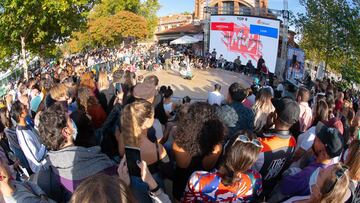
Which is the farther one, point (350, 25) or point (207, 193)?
point (350, 25)

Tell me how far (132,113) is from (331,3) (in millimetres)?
13719

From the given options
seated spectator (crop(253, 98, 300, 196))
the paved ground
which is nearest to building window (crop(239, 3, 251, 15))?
the paved ground

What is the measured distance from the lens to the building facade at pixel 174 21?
4091 cm

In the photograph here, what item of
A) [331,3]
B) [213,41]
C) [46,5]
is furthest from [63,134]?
[213,41]

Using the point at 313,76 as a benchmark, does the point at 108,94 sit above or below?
above

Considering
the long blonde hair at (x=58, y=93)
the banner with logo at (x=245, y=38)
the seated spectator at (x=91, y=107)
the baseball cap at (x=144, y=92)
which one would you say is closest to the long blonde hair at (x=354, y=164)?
the baseball cap at (x=144, y=92)

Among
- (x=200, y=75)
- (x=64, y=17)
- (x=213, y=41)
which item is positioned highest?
(x=64, y=17)

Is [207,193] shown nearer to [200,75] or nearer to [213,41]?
[200,75]

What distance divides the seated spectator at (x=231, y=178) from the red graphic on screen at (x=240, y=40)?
18.8 metres

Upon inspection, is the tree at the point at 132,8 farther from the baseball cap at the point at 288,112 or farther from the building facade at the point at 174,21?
the baseball cap at the point at 288,112

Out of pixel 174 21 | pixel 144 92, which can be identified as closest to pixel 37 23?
pixel 144 92

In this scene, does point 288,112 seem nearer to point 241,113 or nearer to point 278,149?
point 278,149

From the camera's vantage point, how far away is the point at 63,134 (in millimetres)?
2559

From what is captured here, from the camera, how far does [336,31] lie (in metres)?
13.8
